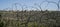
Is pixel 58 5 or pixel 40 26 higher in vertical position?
pixel 58 5

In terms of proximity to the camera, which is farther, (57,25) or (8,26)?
(57,25)

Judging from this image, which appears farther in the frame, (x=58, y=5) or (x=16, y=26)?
(x=16, y=26)

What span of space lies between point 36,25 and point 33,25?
1.26ft

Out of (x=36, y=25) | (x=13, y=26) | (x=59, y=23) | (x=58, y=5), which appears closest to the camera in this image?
(x=58, y=5)

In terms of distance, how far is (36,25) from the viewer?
20.0 meters

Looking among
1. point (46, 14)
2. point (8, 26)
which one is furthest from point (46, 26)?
point (46, 14)

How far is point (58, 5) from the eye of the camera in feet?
61.1

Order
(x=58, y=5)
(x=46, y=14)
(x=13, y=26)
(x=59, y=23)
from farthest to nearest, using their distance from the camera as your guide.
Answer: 1. (x=46, y=14)
2. (x=59, y=23)
3. (x=13, y=26)
4. (x=58, y=5)

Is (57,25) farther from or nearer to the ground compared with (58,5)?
nearer to the ground

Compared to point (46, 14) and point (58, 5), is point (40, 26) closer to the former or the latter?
point (58, 5)

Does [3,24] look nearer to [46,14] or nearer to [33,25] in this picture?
[33,25]

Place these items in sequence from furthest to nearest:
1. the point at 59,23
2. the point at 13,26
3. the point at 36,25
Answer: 1. the point at 59,23
2. the point at 13,26
3. the point at 36,25

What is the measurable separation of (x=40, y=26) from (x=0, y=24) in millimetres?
4009

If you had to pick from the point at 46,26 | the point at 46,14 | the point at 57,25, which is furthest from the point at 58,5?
the point at 46,14
